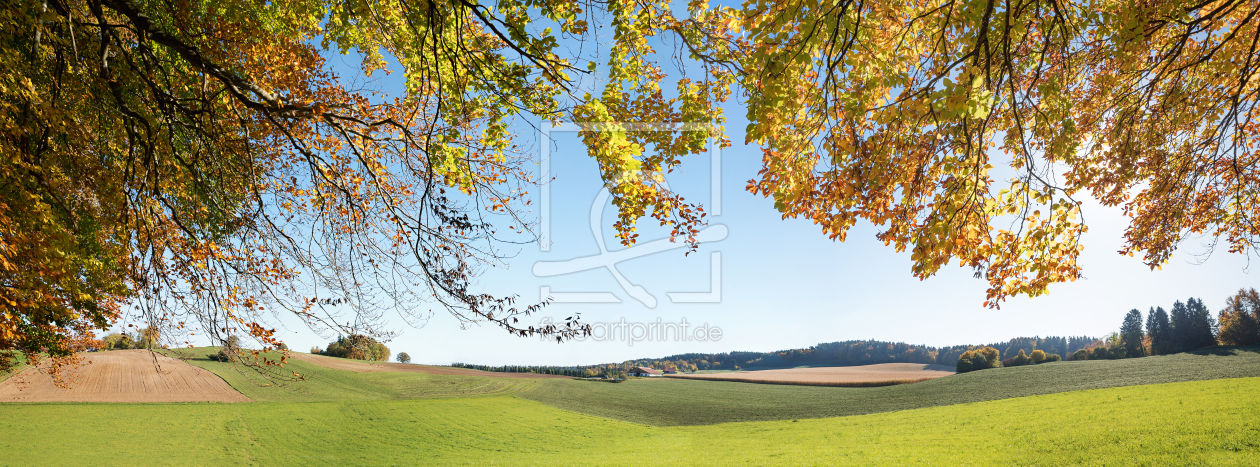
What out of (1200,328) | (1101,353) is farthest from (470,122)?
(1200,328)

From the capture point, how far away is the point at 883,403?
26.3 metres

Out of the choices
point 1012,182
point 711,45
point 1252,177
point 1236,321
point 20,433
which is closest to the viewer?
point 1012,182

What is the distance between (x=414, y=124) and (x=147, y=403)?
2944 centimetres

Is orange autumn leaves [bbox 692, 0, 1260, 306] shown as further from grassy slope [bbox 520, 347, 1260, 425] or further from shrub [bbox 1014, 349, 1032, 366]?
shrub [bbox 1014, 349, 1032, 366]

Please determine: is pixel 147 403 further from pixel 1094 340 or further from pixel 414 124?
pixel 1094 340

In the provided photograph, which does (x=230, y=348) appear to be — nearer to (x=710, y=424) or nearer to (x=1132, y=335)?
(x=710, y=424)

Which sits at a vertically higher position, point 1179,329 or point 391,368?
point 1179,329

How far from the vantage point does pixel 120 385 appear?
2736 centimetres

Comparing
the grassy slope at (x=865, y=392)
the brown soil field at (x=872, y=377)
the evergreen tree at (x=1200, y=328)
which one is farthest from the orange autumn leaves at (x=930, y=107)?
the evergreen tree at (x=1200, y=328)

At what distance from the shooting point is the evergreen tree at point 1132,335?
1683 inches

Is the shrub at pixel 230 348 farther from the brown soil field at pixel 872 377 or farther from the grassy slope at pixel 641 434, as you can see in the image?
the brown soil field at pixel 872 377

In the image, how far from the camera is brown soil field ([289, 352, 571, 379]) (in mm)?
38978

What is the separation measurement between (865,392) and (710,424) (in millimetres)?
13247

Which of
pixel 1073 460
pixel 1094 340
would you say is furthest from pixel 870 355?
pixel 1073 460
